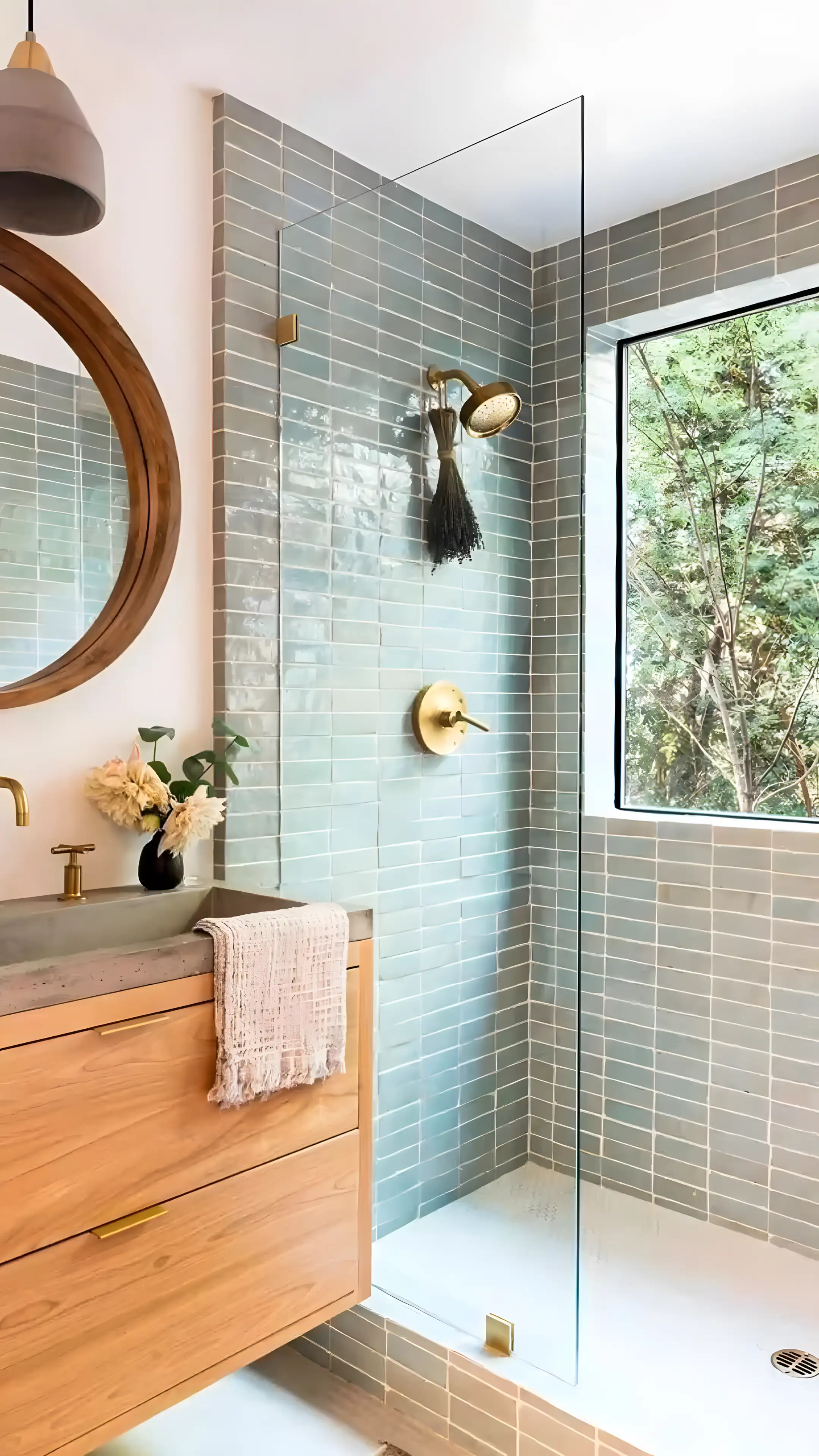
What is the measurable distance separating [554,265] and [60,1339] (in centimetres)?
188

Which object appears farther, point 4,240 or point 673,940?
point 673,940

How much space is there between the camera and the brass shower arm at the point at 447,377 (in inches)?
78.2

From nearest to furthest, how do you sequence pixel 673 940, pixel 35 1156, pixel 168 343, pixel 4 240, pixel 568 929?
1. pixel 35 1156
2. pixel 4 240
3. pixel 568 929
4. pixel 168 343
5. pixel 673 940

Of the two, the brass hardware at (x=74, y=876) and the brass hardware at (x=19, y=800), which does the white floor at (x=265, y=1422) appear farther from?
the brass hardware at (x=19, y=800)

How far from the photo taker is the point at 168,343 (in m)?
2.04

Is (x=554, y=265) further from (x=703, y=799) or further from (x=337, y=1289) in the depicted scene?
(x=337, y=1289)

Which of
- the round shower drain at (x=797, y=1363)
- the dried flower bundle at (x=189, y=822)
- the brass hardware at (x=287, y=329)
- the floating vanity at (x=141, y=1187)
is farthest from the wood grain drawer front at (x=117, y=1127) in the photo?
the brass hardware at (x=287, y=329)

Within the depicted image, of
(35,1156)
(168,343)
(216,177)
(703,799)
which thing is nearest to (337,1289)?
(35,1156)

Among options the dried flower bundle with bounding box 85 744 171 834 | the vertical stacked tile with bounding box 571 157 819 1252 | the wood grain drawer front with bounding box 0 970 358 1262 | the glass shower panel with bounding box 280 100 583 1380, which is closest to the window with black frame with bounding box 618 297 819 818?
the vertical stacked tile with bounding box 571 157 819 1252

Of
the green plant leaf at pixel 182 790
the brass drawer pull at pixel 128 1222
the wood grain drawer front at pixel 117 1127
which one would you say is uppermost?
the green plant leaf at pixel 182 790

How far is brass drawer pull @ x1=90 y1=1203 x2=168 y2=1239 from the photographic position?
139 cm

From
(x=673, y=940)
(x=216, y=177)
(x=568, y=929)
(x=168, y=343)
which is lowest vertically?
(x=673, y=940)

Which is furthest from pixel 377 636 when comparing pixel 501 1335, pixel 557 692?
pixel 501 1335

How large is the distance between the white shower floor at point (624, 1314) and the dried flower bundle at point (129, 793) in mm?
1002
